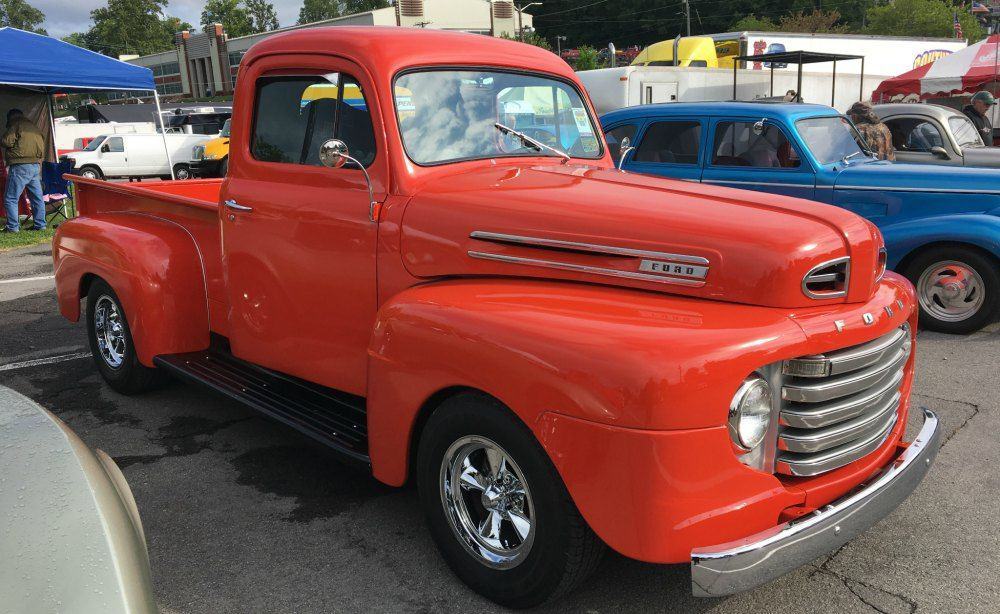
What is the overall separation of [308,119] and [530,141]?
105cm

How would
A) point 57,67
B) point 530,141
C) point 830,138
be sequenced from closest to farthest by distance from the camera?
point 530,141 < point 830,138 < point 57,67

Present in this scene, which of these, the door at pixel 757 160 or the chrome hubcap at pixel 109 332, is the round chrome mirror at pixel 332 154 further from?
the door at pixel 757 160

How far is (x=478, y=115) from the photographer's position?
3.62 metres

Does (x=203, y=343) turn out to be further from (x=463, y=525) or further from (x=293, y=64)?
(x=463, y=525)

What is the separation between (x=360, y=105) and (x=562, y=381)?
1.74 metres

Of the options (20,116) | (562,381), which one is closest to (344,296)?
(562,381)

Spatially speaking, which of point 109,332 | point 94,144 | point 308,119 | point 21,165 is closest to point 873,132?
point 308,119

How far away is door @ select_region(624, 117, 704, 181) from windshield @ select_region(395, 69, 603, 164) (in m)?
3.68

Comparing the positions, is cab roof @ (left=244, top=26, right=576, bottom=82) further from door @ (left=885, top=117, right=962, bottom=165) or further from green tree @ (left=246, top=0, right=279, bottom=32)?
green tree @ (left=246, top=0, right=279, bottom=32)

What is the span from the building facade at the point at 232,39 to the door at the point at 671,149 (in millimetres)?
37388

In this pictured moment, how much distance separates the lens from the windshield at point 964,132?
939 cm

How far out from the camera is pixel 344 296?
3531 millimetres

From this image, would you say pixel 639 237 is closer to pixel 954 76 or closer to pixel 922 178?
pixel 922 178

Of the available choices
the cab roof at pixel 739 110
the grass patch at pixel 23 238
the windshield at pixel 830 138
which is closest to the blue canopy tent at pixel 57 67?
the grass patch at pixel 23 238
